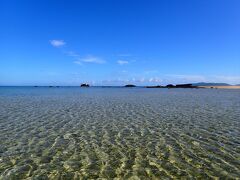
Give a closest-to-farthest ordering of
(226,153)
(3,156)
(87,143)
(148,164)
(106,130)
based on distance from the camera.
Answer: (148,164) < (3,156) < (226,153) < (87,143) < (106,130)

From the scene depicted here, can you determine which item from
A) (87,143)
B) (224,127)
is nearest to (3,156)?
(87,143)

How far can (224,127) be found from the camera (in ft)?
58.3

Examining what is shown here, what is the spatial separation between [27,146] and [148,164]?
291 inches

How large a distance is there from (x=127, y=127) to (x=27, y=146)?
27.3 feet

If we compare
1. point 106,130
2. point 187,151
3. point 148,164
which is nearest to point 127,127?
point 106,130

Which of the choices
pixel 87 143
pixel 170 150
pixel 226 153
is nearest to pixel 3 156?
pixel 87 143

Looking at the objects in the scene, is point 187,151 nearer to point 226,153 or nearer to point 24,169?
point 226,153

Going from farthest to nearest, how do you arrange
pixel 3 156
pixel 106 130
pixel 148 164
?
pixel 106 130 < pixel 3 156 < pixel 148 164

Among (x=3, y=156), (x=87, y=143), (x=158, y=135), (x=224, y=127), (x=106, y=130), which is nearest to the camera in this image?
(x=3, y=156)

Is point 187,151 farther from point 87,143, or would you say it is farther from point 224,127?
point 224,127

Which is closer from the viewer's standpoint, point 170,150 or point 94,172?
point 94,172

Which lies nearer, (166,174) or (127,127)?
(166,174)

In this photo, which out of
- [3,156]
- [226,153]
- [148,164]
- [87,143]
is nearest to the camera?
[148,164]

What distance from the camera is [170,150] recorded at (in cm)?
1188
